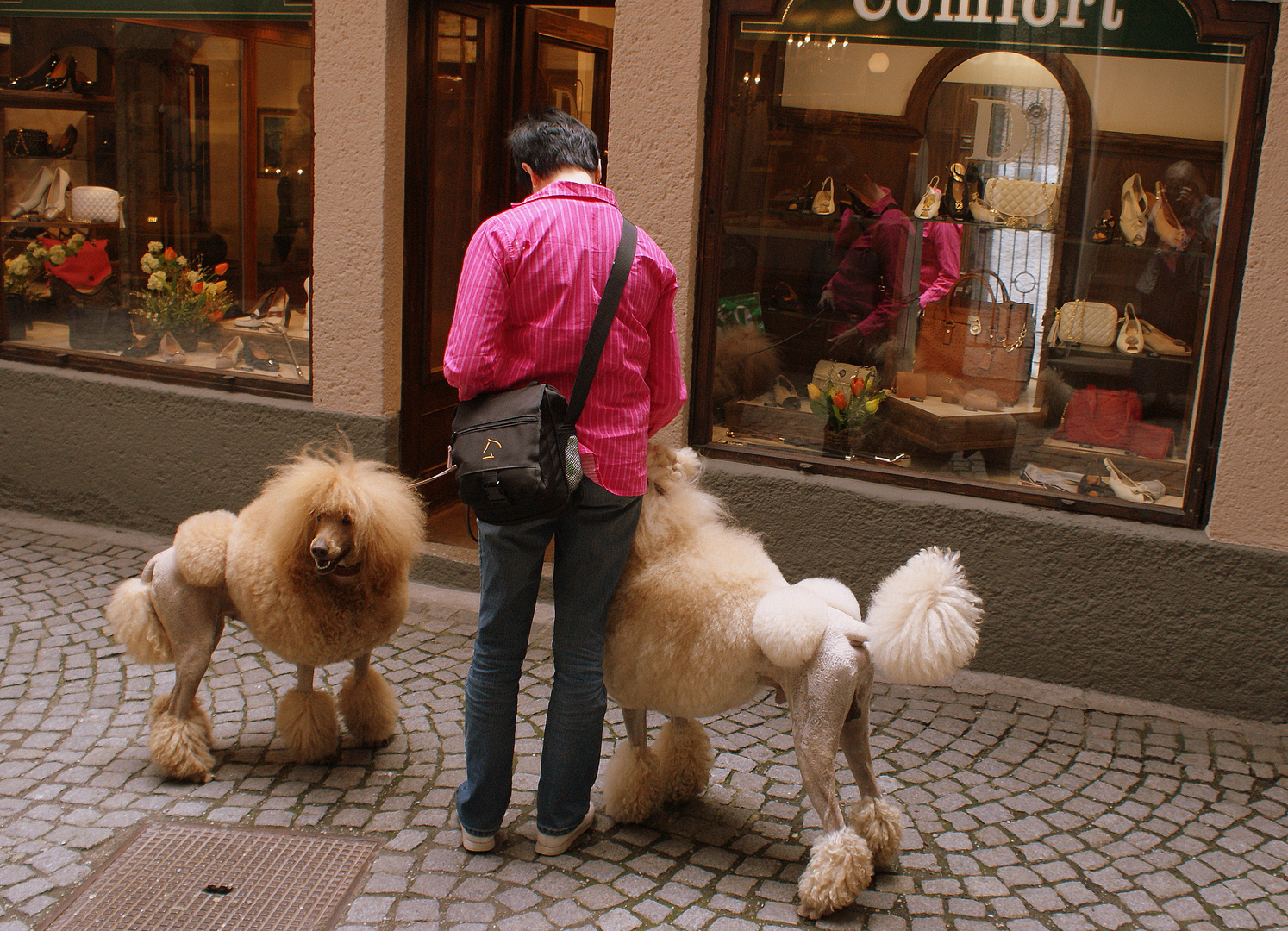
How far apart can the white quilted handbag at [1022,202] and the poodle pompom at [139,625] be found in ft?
13.0

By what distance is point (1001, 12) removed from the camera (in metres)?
5.07

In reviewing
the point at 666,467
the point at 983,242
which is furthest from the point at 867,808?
the point at 983,242

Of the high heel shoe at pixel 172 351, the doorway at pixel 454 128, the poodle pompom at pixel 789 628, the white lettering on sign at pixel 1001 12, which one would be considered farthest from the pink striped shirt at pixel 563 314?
the high heel shoe at pixel 172 351

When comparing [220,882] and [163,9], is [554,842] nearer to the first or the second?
[220,882]

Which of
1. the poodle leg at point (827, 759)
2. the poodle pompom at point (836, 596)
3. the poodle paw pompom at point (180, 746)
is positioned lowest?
the poodle paw pompom at point (180, 746)

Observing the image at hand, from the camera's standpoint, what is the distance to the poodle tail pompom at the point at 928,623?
127 inches

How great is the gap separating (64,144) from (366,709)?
4.68 m

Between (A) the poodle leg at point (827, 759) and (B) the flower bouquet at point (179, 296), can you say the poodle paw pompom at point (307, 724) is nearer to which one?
(A) the poodle leg at point (827, 759)

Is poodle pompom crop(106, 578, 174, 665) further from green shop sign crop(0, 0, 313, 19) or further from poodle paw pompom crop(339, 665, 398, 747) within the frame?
green shop sign crop(0, 0, 313, 19)

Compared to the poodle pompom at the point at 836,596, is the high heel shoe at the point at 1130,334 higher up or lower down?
higher up

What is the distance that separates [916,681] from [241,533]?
2.33m

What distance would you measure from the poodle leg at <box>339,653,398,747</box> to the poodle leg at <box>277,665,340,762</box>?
9 centimetres

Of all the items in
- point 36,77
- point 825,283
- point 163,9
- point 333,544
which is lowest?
point 333,544

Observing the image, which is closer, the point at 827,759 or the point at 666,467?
the point at 827,759
